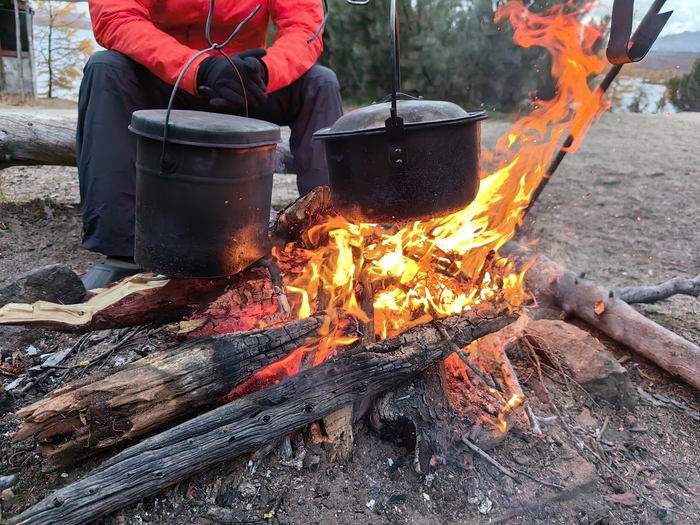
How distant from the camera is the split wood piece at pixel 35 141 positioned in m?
3.67

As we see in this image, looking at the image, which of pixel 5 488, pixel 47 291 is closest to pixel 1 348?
pixel 47 291

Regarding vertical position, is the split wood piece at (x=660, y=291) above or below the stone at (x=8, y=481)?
above

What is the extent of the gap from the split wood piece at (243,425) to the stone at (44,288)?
121 centimetres

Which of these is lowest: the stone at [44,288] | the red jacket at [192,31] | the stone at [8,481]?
the stone at [8,481]

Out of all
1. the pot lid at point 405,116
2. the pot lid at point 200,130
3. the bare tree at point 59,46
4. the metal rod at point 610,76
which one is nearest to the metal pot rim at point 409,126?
the pot lid at point 405,116

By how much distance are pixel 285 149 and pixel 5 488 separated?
3177mm

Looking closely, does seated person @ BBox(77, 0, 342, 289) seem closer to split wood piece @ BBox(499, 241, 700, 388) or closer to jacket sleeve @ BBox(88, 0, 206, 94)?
jacket sleeve @ BBox(88, 0, 206, 94)

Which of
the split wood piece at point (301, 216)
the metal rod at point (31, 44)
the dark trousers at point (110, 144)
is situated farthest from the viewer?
the metal rod at point (31, 44)

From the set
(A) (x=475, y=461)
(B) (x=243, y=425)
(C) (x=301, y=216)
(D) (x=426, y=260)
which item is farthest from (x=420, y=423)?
(C) (x=301, y=216)

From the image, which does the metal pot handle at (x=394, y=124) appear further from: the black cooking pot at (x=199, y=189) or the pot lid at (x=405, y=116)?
the black cooking pot at (x=199, y=189)

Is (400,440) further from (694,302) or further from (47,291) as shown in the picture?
(694,302)

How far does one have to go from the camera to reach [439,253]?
237 centimetres

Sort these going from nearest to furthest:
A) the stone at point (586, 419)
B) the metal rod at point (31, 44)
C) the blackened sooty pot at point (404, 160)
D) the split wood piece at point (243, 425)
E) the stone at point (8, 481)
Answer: the split wood piece at point (243, 425), the stone at point (8, 481), the blackened sooty pot at point (404, 160), the stone at point (586, 419), the metal rod at point (31, 44)

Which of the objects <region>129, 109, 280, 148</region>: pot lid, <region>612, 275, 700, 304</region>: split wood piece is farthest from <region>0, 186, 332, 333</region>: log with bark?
<region>612, 275, 700, 304</region>: split wood piece
